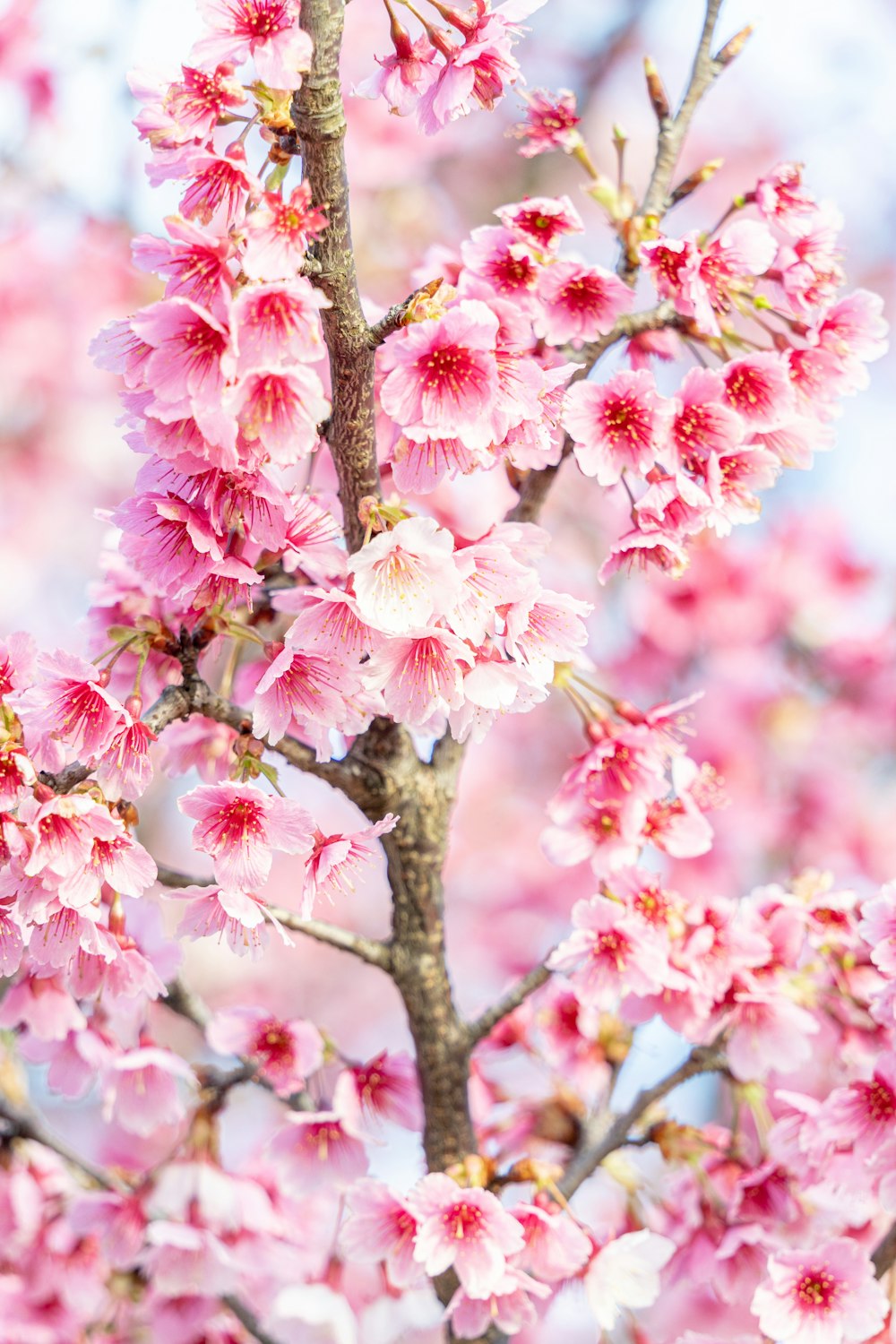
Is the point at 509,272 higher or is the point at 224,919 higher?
the point at 509,272

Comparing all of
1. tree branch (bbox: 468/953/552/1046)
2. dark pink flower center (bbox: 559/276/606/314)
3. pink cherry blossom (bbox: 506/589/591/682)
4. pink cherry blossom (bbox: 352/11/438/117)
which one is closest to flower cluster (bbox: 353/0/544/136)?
pink cherry blossom (bbox: 352/11/438/117)

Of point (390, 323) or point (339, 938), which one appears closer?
point (390, 323)

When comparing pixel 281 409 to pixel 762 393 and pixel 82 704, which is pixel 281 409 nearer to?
pixel 82 704

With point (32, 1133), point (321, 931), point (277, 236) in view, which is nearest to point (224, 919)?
point (321, 931)

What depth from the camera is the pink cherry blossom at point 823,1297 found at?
143 cm

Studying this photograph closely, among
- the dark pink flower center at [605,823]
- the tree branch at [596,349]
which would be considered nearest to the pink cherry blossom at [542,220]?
the tree branch at [596,349]

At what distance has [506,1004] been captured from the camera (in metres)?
1.62

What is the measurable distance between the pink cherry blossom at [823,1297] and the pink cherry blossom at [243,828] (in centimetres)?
79

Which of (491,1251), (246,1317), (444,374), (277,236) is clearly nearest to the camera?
(277,236)

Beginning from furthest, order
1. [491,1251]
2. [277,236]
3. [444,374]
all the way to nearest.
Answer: [491,1251]
[444,374]
[277,236]

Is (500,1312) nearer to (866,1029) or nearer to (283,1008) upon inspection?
Answer: (866,1029)

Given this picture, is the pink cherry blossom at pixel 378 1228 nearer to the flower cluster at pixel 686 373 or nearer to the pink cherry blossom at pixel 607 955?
the pink cherry blossom at pixel 607 955

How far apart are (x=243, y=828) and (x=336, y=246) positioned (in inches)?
22.9

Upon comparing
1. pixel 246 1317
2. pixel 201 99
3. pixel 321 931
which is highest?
pixel 201 99
